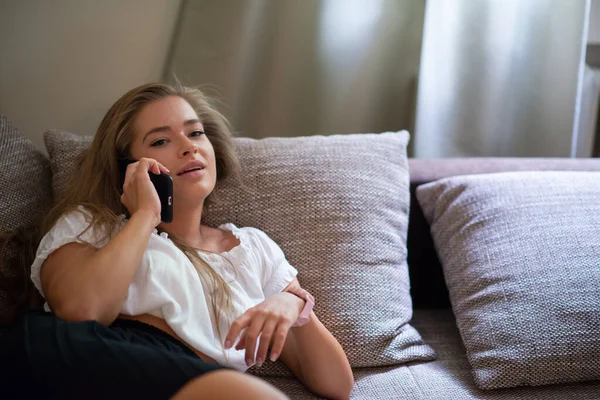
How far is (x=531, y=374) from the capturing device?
137 centimetres

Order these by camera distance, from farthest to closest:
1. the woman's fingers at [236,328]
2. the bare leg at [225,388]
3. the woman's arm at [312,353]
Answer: the woman's arm at [312,353] → the woman's fingers at [236,328] → the bare leg at [225,388]

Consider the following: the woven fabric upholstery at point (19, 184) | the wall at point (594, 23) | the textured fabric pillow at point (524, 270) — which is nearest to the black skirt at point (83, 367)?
the woven fabric upholstery at point (19, 184)

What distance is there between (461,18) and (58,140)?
3.94 ft

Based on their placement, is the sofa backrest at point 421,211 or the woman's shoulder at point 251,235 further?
the sofa backrest at point 421,211

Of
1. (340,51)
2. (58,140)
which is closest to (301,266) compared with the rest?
(58,140)

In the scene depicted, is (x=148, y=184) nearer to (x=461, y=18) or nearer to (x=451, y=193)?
(x=451, y=193)

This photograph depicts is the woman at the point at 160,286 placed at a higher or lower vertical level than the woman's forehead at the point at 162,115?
lower

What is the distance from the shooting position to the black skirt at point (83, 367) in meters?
0.98

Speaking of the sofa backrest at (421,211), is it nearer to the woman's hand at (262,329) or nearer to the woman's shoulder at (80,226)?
the woman's hand at (262,329)

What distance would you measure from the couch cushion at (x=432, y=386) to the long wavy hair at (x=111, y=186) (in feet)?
0.86

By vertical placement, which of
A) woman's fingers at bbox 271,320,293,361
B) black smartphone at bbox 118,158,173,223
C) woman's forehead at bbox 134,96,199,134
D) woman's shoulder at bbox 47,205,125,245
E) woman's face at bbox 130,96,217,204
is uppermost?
woman's forehead at bbox 134,96,199,134

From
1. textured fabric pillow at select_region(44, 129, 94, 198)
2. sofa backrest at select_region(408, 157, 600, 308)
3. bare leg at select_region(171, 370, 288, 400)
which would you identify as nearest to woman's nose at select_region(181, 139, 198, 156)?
textured fabric pillow at select_region(44, 129, 94, 198)

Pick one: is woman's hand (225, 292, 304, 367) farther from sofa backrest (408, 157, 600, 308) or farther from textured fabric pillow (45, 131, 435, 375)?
sofa backrest (408, 157, 600, 308)

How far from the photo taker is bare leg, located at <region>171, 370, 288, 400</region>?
0.95 m
